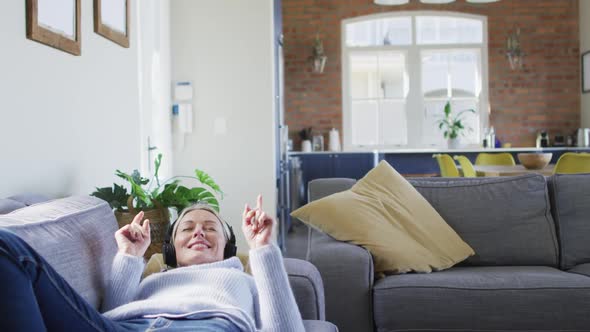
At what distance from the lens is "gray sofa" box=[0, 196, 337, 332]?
1.38 metres

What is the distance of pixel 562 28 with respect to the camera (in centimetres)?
809

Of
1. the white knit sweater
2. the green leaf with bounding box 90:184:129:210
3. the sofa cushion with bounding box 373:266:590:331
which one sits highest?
the green leaf with bounding box 90:184:129:210

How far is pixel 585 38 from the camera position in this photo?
7.91 metres

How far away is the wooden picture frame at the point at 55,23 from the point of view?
233cm

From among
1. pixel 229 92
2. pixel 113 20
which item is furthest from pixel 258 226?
pixel 229 92

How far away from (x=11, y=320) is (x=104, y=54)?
2461 mm

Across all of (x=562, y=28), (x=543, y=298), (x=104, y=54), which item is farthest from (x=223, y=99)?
(x=562, y=28)

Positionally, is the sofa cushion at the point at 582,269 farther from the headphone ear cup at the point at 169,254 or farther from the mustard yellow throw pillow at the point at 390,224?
the headphone ear cup at the point at 169,254

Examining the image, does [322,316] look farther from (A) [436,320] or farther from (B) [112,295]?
(B) [112,295]

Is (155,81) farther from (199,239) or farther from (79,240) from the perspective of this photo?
(79,240)

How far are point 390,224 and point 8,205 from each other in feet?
5.22

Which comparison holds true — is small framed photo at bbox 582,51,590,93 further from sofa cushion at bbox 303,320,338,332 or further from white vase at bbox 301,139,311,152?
sofa cushion at bbox 303,320,338,332

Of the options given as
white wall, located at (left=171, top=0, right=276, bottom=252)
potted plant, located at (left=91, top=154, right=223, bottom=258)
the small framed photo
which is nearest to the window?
the small framed photo

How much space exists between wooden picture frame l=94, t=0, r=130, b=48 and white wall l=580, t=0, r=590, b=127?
6.23 metres
